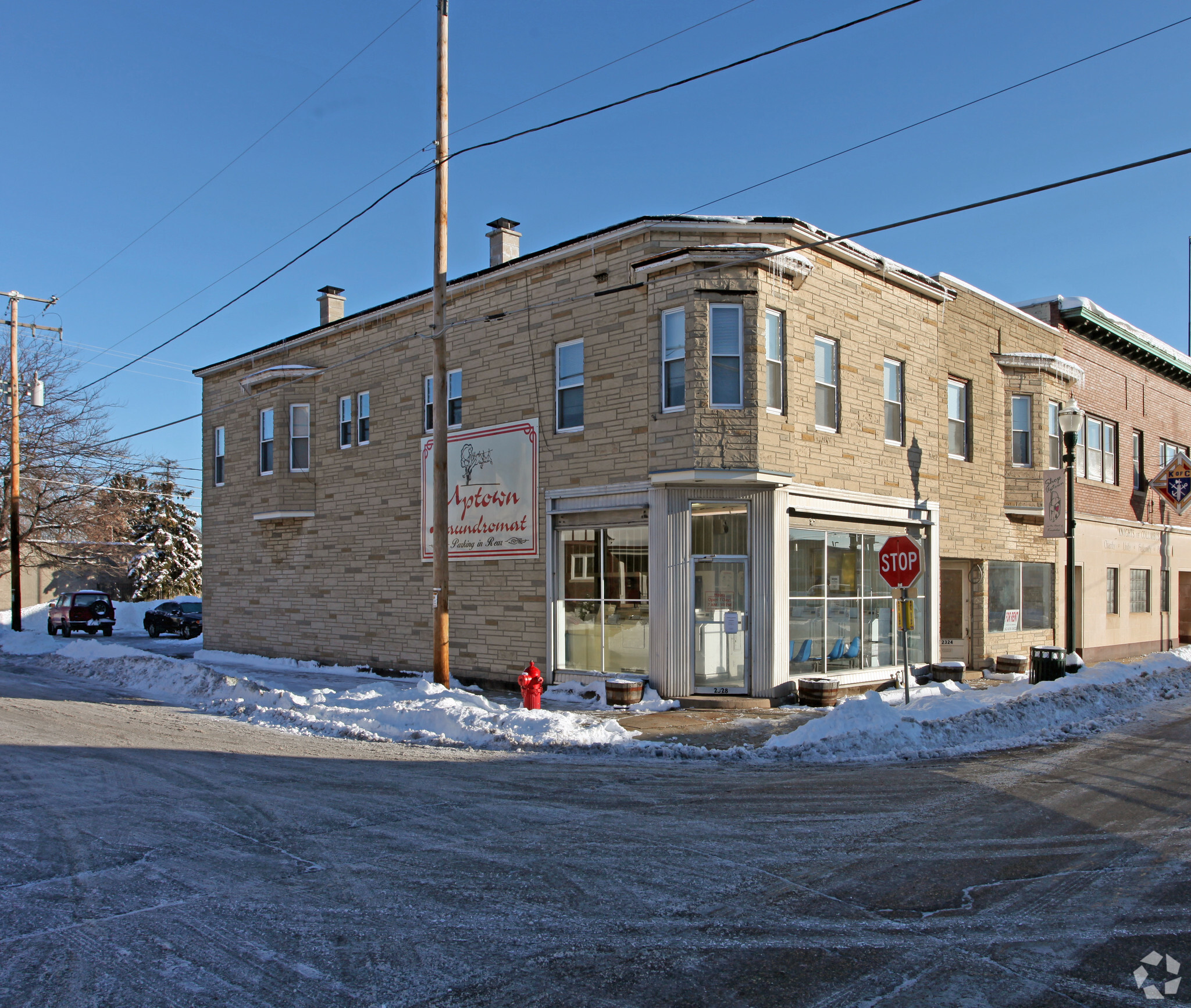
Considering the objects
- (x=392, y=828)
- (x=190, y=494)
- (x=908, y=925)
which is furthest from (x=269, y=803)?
(x=190, y=494)

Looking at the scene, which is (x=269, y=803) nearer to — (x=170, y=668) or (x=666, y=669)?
(x=666, y=669)

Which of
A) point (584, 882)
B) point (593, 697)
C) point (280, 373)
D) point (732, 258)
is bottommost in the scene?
point (593, 697)

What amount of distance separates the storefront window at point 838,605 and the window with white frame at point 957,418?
3.80 meters

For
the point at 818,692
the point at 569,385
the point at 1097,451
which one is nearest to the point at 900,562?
the point at 818,692

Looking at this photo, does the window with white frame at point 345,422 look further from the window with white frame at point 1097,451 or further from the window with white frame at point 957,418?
the window with white frame at point 1097,451

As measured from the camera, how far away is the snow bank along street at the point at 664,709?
1158 cm

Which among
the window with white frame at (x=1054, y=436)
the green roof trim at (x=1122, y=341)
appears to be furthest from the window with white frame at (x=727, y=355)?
the green roof trim at (x=1122, y=341)

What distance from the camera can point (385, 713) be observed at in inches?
536

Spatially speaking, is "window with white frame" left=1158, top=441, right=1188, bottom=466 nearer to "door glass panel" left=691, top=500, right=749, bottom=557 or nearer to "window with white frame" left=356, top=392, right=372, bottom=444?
"door glass panel" left=691, top=500, right=749, bottom=557

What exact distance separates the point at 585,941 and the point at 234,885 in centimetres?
256

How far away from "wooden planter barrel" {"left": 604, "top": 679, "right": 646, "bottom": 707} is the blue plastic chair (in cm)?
284

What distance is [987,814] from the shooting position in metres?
8.15

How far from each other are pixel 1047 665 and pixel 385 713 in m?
11.7

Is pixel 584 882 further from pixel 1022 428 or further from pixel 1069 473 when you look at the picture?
pixel 1022 428
